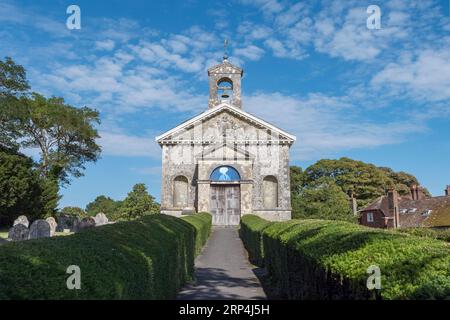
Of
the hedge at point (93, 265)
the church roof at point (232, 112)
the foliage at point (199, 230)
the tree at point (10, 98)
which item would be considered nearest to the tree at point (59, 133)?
the tree at point (10, 98)

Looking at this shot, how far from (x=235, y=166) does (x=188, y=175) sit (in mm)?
5067

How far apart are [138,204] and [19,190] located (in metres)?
12.9

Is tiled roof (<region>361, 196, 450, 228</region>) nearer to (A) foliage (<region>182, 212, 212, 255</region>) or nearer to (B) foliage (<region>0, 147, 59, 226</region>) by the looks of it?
(A) foliage (<region>182, 212, 212, 255</region>)

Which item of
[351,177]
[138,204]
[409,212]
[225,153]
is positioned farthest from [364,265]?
[351,177]

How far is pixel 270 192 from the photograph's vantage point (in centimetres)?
3678

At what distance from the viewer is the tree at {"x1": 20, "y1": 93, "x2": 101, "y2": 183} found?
50.7m

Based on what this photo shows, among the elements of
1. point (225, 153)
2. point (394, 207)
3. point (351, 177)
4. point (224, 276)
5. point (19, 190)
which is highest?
point (351, 177)

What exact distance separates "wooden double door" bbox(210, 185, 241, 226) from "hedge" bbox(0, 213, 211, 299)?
25.5m

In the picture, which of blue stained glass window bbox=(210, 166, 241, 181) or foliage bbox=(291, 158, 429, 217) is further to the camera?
foliage bbox=(291, 158, 429, 217)

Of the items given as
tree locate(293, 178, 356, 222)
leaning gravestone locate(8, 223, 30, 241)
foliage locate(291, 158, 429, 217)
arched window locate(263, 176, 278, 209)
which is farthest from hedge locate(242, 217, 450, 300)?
foliage locate(291, 158, 429, 217)

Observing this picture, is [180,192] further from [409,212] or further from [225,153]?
[409,212]

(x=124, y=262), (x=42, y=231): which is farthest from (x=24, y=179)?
(x=124, y=262)

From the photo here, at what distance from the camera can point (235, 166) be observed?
3391cm
